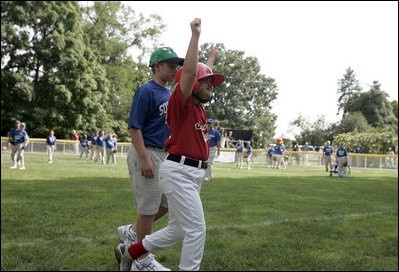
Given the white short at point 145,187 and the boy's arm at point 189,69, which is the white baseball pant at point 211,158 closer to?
the white short at point 145,187

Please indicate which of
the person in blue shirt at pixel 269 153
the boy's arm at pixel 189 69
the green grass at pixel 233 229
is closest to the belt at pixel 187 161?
the boy's arm at pixel 189 69

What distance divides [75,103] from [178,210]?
2.78 ft

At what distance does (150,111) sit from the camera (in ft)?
4.18

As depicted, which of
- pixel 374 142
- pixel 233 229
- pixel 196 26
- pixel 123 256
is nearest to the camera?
Result: pixel 196 26

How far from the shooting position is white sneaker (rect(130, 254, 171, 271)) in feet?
4.76

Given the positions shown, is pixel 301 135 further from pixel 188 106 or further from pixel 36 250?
pixel 36 250

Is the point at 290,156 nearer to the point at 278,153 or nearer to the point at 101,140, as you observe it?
the point at 278,153

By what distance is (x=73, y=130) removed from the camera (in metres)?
1.81

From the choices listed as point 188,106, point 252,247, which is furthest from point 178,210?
point 252,247

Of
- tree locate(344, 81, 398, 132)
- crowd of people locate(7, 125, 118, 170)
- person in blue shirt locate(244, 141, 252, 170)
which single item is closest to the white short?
crowd of people locate(7, 125, 118, 170)

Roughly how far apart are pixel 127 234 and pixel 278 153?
102 centimetres

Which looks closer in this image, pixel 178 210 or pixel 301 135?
pixel 178 210

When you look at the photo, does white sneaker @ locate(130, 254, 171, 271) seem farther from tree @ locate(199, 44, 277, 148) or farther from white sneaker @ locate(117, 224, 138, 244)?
tree @ locate(199, 44, 277, 148)

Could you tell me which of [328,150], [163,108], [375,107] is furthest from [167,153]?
[375,107]
